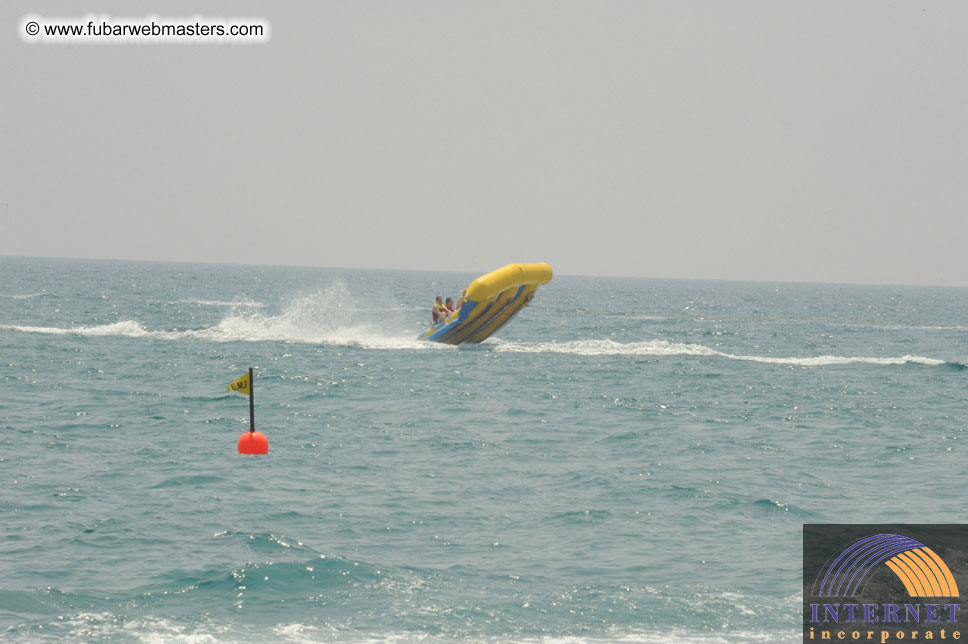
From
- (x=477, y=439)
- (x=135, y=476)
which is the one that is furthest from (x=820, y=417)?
(x=135, y=476)

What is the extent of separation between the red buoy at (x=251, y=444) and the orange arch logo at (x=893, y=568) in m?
6.09

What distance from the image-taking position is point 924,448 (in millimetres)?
15438

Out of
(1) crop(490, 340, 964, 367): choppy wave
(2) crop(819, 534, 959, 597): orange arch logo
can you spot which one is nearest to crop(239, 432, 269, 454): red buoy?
(2) crop(819, 534, 959, 597): orange arch logo

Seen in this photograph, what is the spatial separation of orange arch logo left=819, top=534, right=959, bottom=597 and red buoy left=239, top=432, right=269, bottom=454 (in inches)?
240

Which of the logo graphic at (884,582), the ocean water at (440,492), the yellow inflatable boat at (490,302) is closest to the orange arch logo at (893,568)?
the logo graphic at (884,582)

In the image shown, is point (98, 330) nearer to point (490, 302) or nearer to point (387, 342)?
point (387, 342)

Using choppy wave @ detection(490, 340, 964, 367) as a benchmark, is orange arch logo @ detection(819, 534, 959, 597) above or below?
below

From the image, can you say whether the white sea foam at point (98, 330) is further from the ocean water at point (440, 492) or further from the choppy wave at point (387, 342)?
the ocean water at point (440, 492)

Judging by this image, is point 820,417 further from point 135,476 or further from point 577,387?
point 135,476

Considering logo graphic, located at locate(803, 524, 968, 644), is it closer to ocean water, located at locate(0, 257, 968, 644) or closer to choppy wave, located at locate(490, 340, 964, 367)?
ocean water, located at locate(0, 257, 968, 644)

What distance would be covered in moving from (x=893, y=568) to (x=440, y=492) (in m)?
5.07

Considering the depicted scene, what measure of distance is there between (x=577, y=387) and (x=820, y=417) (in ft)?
17.4

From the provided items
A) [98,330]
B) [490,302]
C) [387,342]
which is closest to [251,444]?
[490,302]

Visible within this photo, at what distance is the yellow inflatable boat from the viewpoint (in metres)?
24.8
